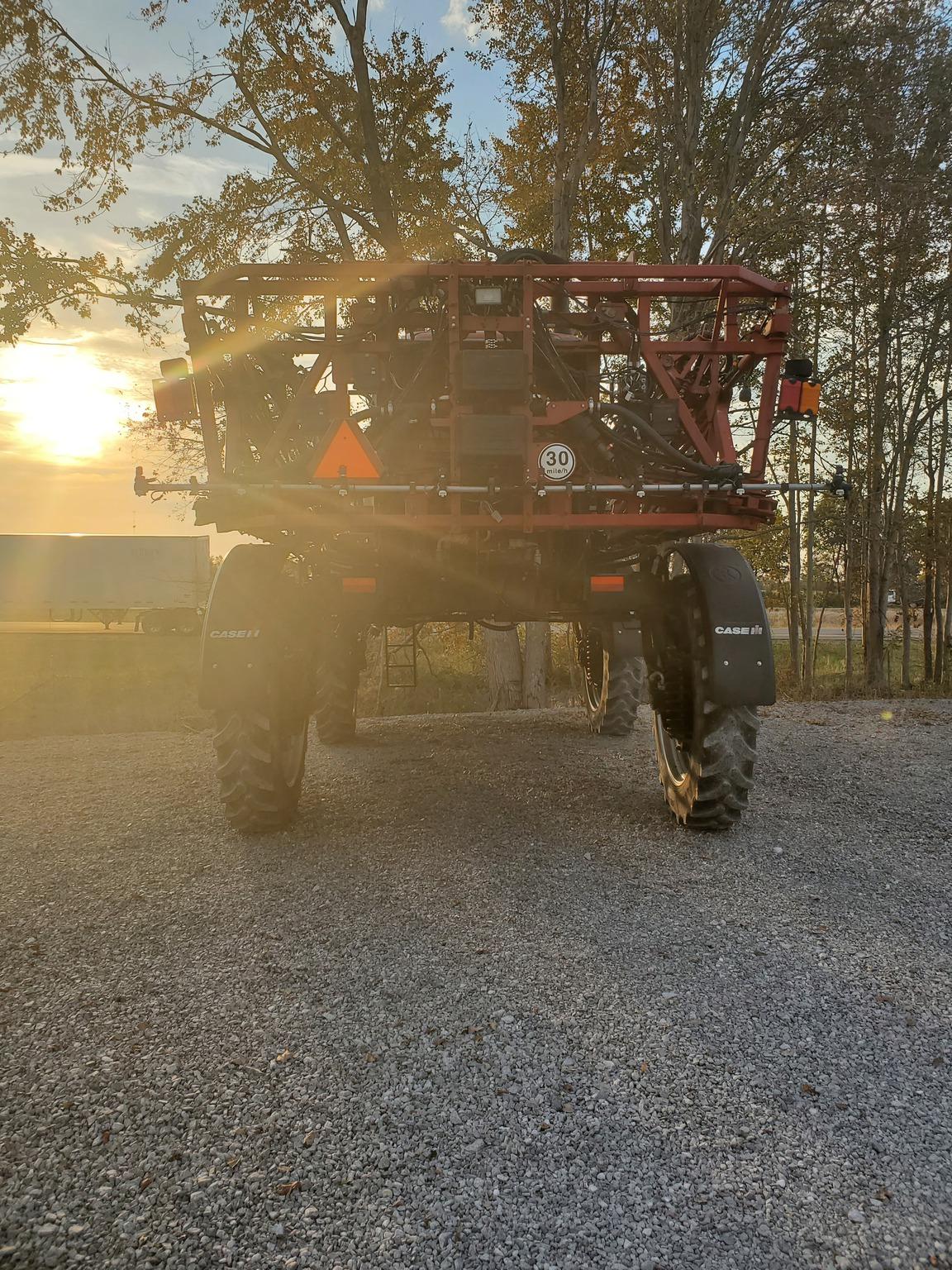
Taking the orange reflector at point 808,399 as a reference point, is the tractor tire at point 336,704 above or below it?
below

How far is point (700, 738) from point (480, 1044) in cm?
256

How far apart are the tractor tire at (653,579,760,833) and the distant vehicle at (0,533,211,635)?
102 feet

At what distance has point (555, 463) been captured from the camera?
451 centimetres

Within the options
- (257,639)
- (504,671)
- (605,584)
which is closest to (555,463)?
(605,584)

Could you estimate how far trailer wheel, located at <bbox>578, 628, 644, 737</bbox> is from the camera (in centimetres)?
848

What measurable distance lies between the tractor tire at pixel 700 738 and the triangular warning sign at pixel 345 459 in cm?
197

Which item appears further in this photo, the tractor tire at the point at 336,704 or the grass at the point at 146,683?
the grass at the point at 146,683

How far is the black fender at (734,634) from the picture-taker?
14.8 ft

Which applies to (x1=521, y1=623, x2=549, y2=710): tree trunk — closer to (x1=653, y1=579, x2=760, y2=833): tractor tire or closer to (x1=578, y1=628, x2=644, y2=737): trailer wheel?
(x1=578, y1=628, x2=644, y2=737): trailer wheel

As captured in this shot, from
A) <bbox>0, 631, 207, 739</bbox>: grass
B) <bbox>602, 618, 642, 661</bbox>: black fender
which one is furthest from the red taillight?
<bbox>0, 631, 207, 739</bbox>: grass

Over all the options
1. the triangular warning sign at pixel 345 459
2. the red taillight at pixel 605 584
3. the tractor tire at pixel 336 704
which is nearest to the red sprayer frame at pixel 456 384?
the triangular warning sign at pixel 345 459

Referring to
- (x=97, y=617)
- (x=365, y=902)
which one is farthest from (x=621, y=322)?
(x=97, y=617)

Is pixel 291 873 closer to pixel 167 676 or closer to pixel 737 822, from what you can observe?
pixel 737 822

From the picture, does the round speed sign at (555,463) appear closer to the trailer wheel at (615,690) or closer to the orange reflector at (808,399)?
the orange reflector at (808,399)
